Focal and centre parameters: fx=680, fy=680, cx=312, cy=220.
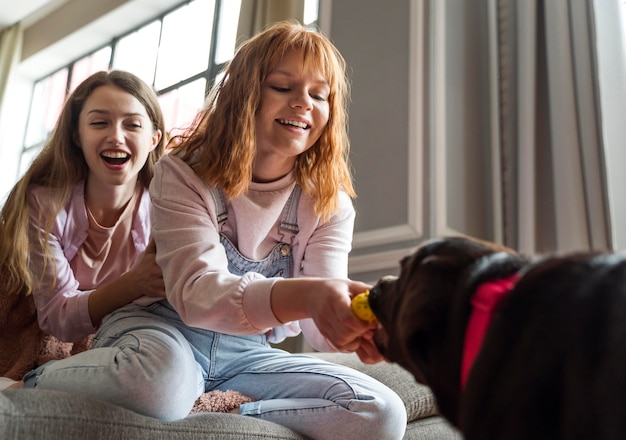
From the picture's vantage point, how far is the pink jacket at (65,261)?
1.32 m

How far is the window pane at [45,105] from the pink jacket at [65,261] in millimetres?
3501

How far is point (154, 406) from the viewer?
35.3 inches

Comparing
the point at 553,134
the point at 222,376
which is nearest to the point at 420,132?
the point at 553,134

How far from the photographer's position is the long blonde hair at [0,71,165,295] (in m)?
1.35

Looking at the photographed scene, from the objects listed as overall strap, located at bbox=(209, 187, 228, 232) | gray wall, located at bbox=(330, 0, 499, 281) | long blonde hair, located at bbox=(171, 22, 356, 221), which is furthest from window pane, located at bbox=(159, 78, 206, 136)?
overall strap, located at bbox=(209, 187, 228, 232)

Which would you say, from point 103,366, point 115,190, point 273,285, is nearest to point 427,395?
point 273,285

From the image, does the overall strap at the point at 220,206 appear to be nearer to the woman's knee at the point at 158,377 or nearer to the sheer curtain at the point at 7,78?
the woman's knee at the point at 158,377

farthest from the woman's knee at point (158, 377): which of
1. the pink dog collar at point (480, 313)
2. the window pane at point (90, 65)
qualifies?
the window pane at point (90, 65)

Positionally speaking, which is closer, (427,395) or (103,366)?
(103,366)

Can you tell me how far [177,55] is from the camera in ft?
12.8

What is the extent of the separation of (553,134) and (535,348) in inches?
59.2

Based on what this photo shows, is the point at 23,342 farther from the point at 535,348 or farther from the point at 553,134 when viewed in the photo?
the point at 553,134

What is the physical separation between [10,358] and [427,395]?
0.83 m

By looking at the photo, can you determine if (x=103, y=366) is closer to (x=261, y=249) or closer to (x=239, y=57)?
(x=261, y=249)
